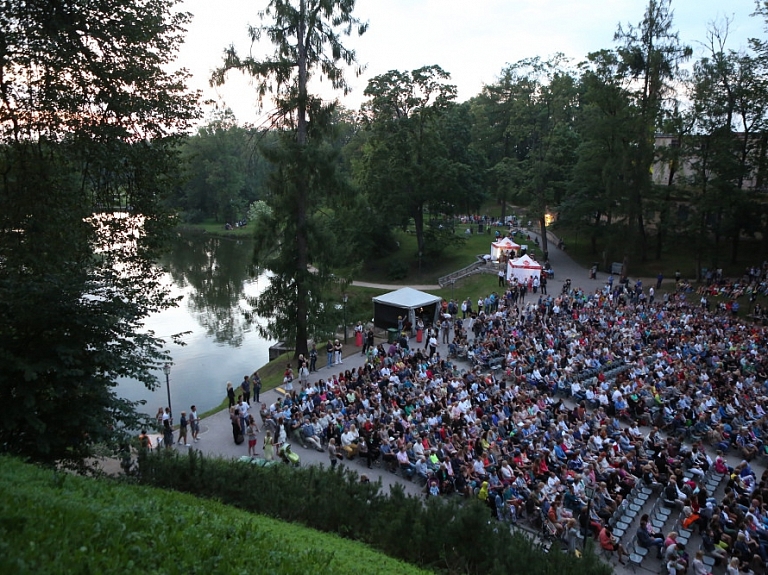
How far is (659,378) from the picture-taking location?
17.8m

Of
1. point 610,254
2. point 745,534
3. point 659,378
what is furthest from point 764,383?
point 610,254

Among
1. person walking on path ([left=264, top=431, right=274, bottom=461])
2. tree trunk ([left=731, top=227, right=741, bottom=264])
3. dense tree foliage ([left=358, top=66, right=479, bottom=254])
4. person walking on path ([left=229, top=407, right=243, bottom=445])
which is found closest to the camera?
person walking on path ([left=264, top=431, right=274, bottom=461])

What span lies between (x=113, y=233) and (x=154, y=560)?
824 cm

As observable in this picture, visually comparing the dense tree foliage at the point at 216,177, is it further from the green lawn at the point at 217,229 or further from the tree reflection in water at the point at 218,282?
the tree reflection in water at the point at 218,282

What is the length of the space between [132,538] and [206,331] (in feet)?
92.6

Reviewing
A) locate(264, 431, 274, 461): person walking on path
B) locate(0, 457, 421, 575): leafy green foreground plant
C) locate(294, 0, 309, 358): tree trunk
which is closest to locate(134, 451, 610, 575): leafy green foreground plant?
locate(0, 457, 421, 575): leafy green foreground plant

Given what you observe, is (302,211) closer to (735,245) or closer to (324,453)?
(324,453)

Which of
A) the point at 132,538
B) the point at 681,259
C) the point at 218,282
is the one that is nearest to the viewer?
the point at 132,538

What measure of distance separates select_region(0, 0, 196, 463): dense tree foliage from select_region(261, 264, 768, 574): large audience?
5.81m

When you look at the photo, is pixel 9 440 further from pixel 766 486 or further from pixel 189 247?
pixel 189 247

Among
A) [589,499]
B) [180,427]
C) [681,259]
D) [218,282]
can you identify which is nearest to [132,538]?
[589,499]

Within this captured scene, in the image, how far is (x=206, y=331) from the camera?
33.0 meters

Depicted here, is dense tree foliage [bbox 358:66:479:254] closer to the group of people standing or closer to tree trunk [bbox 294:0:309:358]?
tree trunk [bbox 294:0:309:358]

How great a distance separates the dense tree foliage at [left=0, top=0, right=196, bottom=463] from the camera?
341 inches
